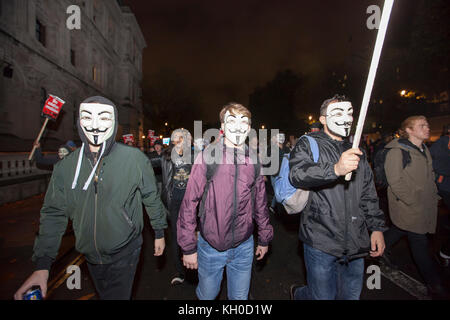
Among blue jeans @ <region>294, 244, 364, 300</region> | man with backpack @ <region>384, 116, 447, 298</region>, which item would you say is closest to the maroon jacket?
blue jeans @ <region>294, 244, 364, 300</region>

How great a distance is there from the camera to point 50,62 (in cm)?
1570

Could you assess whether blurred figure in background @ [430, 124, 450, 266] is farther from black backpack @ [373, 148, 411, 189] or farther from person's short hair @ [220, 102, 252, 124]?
person's short hair @ [220, 102, 252, 124]

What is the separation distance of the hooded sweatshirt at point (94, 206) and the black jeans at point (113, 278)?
0.07 meters

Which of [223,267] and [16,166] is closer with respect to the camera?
[223,267]

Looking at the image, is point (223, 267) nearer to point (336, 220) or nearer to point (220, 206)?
point (220, 206)

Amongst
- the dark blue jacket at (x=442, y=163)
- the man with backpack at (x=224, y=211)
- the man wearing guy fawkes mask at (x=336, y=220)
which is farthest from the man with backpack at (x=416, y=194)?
the man with backpack at (x=224, y=211)

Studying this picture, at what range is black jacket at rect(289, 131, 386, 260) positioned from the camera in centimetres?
206

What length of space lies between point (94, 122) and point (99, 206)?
73 centimetres

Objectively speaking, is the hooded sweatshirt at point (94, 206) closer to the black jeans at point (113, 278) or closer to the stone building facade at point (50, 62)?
the black jeans at point (113, 278)

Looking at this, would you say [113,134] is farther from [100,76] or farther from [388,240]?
[100,76]

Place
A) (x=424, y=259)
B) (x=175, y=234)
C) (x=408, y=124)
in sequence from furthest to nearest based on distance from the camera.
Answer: (x=175, y=234) → (x=408, y=124) → (x=424, y=259)

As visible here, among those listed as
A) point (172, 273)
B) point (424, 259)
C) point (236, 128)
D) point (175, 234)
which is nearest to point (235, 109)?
point (236, 128)

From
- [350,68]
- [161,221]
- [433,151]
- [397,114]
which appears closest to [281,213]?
[433,151]
